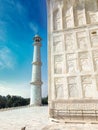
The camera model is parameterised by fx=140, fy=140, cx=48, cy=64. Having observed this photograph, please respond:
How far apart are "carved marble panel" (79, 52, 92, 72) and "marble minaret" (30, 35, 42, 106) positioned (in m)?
17.4

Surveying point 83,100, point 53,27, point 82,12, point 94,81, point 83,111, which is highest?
point 82,12

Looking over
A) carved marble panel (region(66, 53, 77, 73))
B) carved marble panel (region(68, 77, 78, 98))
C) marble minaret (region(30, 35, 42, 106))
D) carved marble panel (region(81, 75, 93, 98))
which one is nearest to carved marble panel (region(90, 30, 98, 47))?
carved marble panel (region(66, 53, 77, 73))

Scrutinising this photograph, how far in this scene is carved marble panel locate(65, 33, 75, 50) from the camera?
883 centimetres

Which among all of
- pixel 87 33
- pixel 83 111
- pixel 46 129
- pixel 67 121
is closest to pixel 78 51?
pixel 87 33

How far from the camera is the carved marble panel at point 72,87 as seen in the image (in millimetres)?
7763

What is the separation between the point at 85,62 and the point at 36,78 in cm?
1851

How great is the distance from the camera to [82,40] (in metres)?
8.73

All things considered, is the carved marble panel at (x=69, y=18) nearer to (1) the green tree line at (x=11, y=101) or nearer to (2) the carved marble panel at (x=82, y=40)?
(2) the carved marble panel at (x=82, y=40)

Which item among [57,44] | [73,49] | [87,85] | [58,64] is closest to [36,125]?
[87,85]

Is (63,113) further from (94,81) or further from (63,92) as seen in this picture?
(94,81)

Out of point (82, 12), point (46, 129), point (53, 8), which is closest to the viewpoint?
point (46, 129)

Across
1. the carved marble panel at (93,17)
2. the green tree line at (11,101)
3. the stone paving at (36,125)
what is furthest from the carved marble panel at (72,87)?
the green tree line at (11,101)

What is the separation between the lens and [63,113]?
7.61 metres

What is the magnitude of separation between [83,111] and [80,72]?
212 centimetres
